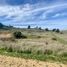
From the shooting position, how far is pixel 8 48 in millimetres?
21969

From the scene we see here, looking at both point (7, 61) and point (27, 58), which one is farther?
point (27, 58)

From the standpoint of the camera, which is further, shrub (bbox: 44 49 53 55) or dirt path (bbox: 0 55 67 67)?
shrub (bbox: 44 49 53 55)

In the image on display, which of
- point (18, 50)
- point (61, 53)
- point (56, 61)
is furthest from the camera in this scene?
point (18, 50)

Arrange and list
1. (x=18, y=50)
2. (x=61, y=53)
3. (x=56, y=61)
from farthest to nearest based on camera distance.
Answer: (x=18, y=50) → (x=61, y=53) → (x=56, y=61)

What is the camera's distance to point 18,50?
69.1 feet

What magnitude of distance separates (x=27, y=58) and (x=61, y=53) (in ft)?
11.4

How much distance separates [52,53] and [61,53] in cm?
91

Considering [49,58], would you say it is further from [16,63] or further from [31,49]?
[31,49]

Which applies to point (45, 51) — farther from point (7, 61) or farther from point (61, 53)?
point (7, 61)

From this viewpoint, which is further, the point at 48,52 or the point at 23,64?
the point at 48,52

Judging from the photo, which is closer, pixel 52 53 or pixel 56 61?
pixel 56 61

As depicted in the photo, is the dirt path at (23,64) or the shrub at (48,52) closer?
the dirt path at (23,64)

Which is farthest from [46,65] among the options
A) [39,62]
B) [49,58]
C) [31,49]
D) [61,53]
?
[31,49]

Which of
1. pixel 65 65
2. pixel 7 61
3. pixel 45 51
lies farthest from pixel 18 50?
pixel 65 65
